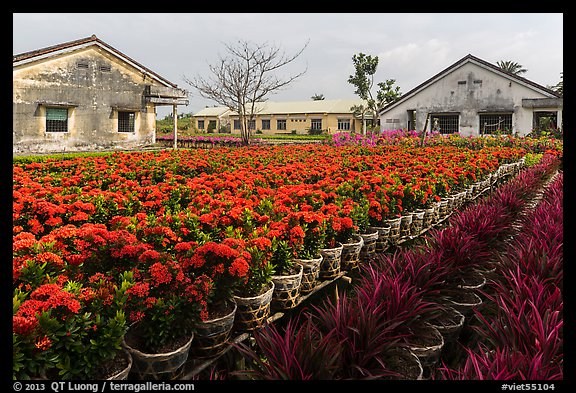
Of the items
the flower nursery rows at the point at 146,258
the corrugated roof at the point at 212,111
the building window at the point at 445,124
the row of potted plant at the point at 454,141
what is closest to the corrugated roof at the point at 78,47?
the row of potted plant at the point at 454,141

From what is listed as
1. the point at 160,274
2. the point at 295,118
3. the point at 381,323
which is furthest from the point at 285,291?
the point at 295,118

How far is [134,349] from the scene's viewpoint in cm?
248

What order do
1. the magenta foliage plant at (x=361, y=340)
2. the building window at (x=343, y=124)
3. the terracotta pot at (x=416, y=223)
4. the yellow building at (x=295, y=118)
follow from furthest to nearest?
1. the yellow building at (x=295, y=118)
2. the building window at (x=343, y=124)
3. the terracotta pot at (x=416, y=223)
4. the magenta foliage plant at (x=361, y=340)

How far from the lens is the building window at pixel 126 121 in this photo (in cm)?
2342

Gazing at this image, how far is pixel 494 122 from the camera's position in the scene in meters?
27.3

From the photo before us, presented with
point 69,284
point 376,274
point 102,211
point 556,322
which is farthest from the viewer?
point 102,211

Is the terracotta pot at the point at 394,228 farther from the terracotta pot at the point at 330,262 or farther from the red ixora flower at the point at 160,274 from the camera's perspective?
the red ixora flower at the point at 160,274

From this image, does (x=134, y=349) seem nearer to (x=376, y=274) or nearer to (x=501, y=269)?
(x=376, y=274)

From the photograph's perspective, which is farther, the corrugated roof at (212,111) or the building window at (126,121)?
the corrugated roof at (212,111)

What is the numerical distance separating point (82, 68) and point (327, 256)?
21.8 metres

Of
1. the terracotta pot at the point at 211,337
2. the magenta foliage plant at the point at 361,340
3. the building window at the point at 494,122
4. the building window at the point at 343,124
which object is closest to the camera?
the magenta foliage plant at the point at 361,340

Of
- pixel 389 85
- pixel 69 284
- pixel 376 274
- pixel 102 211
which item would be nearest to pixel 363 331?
pixel 376 274

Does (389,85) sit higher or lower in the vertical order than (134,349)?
higher

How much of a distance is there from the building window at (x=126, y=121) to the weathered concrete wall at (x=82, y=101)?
256mm
